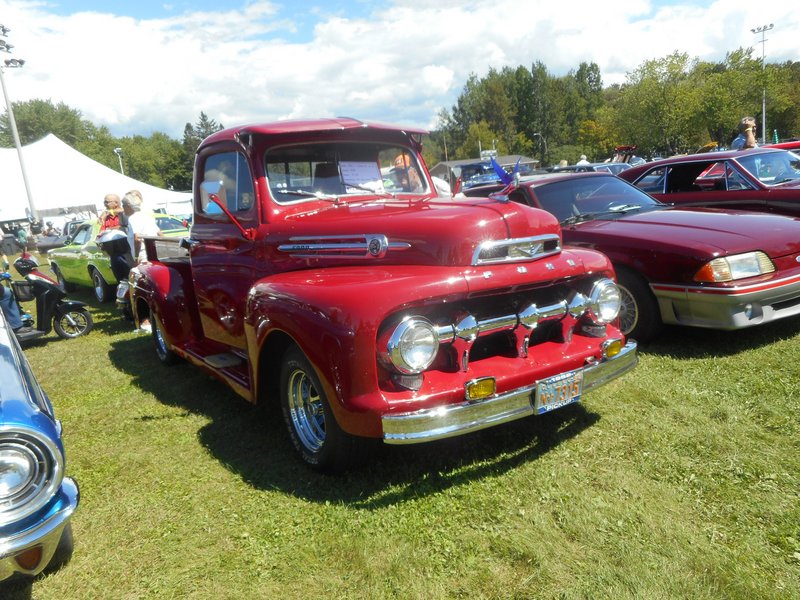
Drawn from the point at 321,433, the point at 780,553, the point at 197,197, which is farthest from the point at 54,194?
the point at 780,553

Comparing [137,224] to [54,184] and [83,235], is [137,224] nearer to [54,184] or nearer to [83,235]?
[83,235]

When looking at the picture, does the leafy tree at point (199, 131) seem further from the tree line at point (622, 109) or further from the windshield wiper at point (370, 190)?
the windshield wiper at point (370, 190)

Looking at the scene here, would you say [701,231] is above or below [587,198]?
below

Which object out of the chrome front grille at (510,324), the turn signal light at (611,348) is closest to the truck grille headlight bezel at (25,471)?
the chrome front grille at (510,324)

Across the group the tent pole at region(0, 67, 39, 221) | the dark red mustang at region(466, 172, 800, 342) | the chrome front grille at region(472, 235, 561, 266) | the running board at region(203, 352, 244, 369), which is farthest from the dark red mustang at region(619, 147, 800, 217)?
the tent pole at region(0, 67, 39, 221)

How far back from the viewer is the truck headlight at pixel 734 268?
181 inches

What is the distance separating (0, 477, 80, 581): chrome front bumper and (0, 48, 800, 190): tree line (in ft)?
175

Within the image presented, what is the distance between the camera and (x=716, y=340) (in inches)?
200

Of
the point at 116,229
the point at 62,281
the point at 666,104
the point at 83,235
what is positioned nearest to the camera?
the point at 116,229

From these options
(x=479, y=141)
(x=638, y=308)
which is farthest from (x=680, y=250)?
(x=479, y=141)

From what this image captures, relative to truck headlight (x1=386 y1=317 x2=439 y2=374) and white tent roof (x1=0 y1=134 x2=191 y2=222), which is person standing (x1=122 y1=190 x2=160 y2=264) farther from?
white tent roof (x1=0 y1=134 x2=191 y2=222)

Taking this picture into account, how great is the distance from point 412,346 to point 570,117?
10191cm

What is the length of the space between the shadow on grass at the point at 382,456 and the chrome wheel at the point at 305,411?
0.65ft

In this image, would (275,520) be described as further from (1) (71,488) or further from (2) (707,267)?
(2) (707,267)
